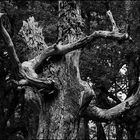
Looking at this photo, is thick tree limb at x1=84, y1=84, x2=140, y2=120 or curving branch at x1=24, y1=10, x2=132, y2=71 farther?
thick tree limb at x1=84, y1=84, x2=140, y2=120

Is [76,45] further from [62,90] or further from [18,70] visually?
[18,70]

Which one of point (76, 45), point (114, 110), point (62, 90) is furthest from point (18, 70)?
point (114, 110)

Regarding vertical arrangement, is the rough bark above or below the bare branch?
below

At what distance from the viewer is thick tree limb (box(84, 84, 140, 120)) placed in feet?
18.9

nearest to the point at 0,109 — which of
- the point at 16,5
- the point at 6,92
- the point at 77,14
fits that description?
the point at 6,92

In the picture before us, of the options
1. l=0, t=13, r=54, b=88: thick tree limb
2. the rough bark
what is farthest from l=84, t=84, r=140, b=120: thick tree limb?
l=0, t=13, r=54, b=88: thick tree limb

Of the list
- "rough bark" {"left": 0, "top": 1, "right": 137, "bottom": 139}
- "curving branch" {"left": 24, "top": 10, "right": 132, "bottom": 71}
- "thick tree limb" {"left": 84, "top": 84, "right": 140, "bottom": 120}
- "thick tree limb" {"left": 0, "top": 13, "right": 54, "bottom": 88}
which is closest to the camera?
"thick tree limb" {"left": 0, "top": 13, "right": 54, "bottom": 88}

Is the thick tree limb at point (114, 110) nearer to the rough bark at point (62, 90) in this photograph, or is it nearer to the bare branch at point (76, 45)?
the rough bark at point (62, 90)

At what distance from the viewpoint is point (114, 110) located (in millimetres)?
5824

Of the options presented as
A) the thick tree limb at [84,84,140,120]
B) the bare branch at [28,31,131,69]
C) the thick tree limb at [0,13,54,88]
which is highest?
the bare branch at [28,31,131,69]

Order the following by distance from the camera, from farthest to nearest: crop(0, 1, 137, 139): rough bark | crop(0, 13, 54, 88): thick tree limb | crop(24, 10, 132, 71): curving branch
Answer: crop(24, 10, 132, 71): curving branch < crop(0, 1, 137, 139): rough bark < crop(0, 13, 54, 88): thick tree limb

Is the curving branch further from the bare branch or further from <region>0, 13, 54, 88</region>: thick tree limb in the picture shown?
<region>0, 13, 54, 88</region>: thick tree limb

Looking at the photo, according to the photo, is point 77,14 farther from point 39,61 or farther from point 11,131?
point 11,131

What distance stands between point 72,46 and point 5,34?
3.90 feet
